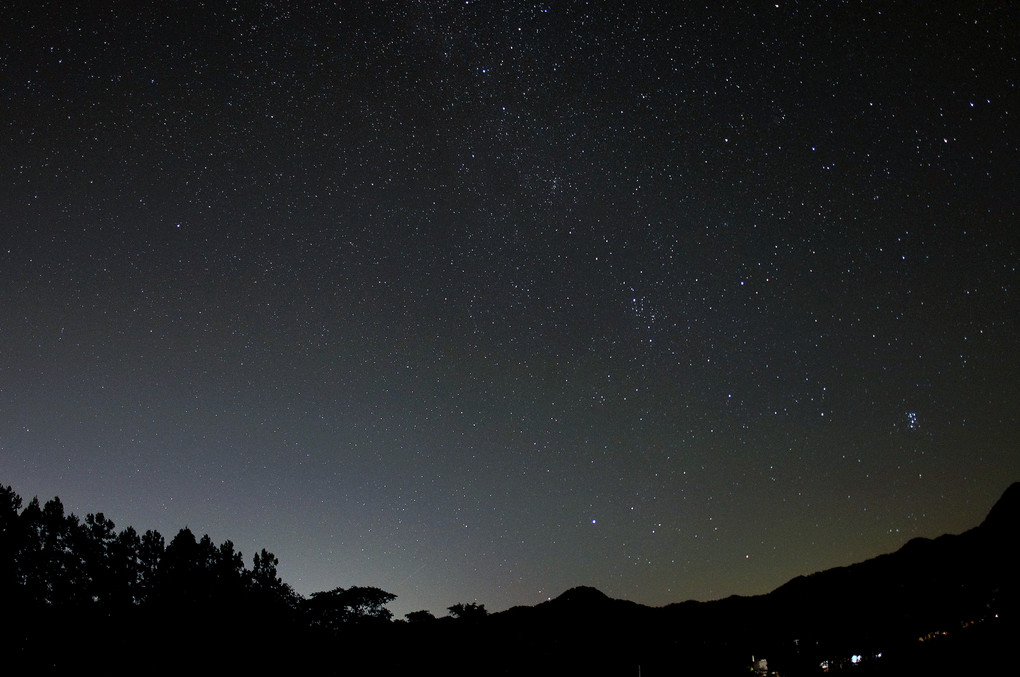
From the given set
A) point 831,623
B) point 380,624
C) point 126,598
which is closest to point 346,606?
point 380,624

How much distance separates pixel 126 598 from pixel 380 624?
34.9 ft

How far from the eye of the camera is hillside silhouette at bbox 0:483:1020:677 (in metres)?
15.4

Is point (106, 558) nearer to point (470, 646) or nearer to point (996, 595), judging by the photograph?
point (470, 646)

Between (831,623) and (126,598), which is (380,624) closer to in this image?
(126,598)

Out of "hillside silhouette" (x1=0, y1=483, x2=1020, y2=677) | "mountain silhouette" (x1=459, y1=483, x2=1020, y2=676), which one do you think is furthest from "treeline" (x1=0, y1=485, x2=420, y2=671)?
"mountain silhouette" (x1=459, y1=483, x2=1020, y2=676)

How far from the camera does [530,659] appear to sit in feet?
80.8

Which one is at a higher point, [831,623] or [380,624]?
[380,624]

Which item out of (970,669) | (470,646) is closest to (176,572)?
(470,646)

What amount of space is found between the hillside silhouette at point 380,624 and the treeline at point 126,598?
1.4 inches

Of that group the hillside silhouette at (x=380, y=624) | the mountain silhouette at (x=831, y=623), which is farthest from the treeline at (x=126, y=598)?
the mountain silhouette at (x=831, y=623)

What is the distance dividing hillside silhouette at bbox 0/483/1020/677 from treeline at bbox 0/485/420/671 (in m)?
0.03

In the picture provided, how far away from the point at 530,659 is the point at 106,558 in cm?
1517

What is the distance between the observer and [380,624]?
26078 millimetres

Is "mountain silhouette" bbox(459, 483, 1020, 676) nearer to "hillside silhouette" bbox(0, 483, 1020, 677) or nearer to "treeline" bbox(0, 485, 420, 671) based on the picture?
"hillside silhouette" bbox(0, 483, 1020, 677)
